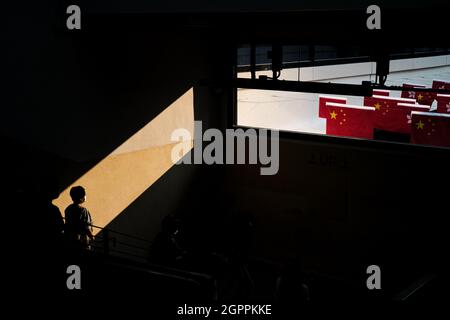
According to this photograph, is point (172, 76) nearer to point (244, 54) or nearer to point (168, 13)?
point (244, 54)

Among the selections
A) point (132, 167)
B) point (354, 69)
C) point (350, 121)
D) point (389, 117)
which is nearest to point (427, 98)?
point (389, 117)

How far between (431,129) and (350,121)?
5.08 feet

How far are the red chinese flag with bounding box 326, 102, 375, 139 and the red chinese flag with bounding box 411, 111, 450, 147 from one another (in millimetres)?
831

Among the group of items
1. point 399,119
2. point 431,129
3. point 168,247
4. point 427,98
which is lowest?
point 168,247

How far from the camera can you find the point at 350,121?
11.1 metres

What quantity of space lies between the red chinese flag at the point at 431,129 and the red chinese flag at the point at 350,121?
2.73ft

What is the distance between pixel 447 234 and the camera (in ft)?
31.6

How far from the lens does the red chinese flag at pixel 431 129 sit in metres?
9.91

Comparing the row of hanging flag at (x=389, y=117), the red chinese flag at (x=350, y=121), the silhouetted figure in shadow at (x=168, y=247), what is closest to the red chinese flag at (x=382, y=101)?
the row of hanging flag at (x=389, y=117)

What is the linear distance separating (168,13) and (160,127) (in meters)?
3.50

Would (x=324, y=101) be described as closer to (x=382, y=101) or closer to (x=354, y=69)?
(x=382, y=101)

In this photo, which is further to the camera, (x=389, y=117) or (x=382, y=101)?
(x=382, y=101)

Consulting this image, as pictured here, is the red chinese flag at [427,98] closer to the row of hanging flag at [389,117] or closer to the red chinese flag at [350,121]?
the row of hanging flag at [389,117]

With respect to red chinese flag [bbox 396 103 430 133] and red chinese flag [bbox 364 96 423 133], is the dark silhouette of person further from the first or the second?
red chinese flag [bbox 396 103 430 133]
